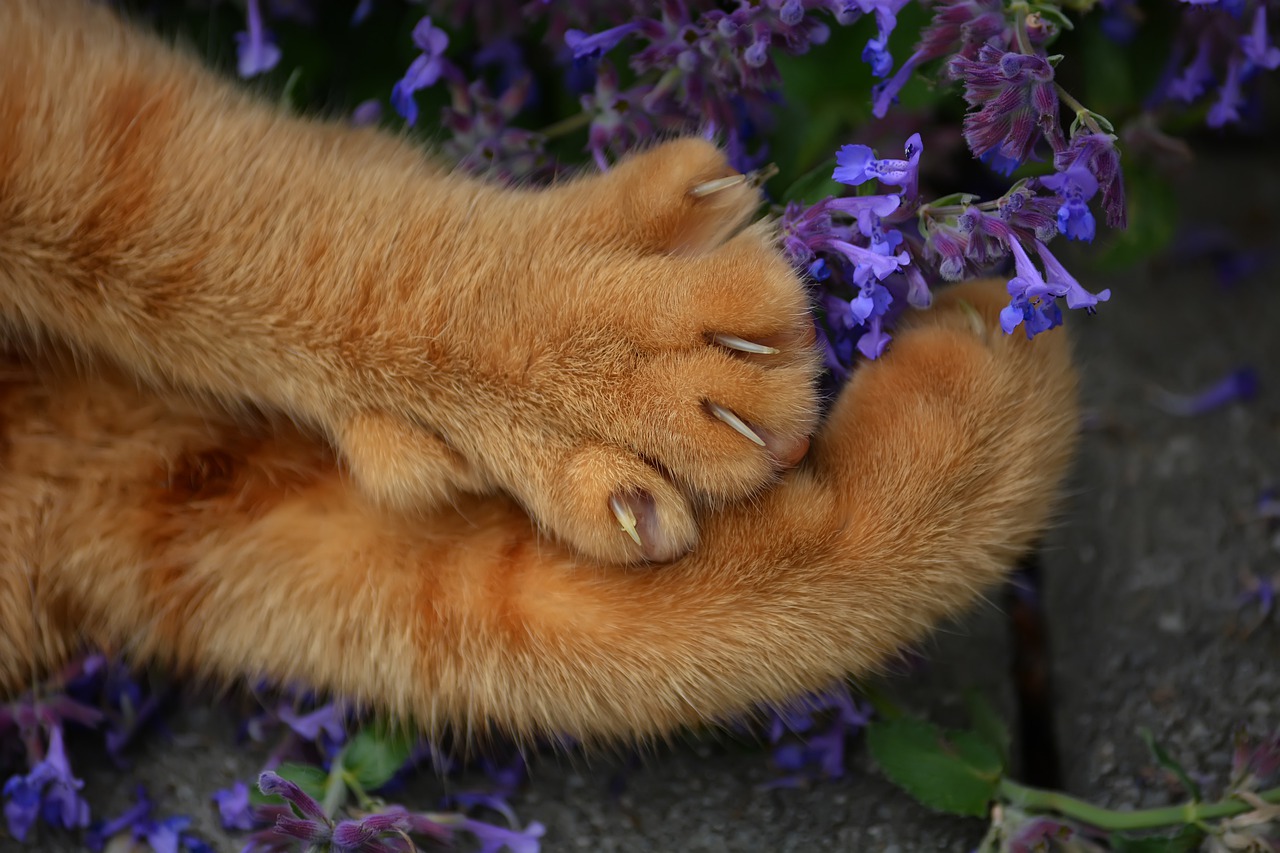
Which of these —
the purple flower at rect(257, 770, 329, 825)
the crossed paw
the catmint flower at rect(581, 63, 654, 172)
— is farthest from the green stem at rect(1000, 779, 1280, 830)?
the catmint flower at rect(581, 63, 654, 172)

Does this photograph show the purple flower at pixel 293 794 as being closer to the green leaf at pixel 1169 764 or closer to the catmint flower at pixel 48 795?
the catmint flower at pixel 48 795

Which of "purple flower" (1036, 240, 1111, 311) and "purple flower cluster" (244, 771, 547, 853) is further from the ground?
"purple flower" (1036, 240, 1111, 311)

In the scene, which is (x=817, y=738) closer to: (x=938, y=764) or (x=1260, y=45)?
(x=938, y=764)

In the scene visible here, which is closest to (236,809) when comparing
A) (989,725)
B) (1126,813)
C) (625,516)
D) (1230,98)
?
(625,516)

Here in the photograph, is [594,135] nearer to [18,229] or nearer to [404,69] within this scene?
[404,69]

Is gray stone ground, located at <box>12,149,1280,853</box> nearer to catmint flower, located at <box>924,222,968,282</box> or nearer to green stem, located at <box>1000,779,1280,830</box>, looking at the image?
green stem, located at <box>1000,779,1280,830</box>

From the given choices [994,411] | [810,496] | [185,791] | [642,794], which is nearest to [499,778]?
[642,794]

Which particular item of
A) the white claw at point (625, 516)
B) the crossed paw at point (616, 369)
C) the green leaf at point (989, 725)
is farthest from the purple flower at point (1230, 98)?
the white claw at point (625, 516)

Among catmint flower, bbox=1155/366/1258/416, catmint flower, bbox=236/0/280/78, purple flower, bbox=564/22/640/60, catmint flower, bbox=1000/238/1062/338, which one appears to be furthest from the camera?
catmint flower, bbox=1155/366/1258/416
